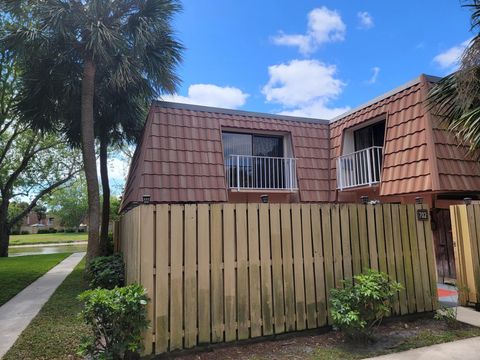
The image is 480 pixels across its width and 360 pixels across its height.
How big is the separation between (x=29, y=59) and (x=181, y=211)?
337 inches

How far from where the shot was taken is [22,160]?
19.7 meters

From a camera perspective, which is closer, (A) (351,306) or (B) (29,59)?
(A) (351,306)

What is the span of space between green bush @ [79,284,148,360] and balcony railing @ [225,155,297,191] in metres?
7.08

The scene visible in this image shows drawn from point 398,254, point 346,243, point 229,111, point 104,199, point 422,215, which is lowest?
point 398,254

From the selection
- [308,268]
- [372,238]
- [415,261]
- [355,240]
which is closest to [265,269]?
[308,268]

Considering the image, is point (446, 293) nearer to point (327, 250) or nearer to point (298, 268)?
point (327, 250)

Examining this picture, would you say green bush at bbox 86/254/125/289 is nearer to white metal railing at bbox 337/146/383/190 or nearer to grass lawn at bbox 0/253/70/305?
grass lawn at bbox 0/253/70/305

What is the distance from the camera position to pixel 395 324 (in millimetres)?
5203

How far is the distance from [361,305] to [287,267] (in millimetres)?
1081

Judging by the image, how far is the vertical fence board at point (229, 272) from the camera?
173 inches

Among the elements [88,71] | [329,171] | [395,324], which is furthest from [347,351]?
[88,71]

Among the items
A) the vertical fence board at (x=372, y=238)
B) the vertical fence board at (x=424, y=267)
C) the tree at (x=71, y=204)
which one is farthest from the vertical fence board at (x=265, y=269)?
the tree at (x=71, y=204)

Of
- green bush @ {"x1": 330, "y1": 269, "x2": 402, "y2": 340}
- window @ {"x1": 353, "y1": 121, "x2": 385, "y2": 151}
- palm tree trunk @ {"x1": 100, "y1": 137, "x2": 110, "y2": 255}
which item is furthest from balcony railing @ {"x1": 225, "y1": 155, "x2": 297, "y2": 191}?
green bush @ {"x1": 330, "y1": 269, "x2": 402, "y2": 340}

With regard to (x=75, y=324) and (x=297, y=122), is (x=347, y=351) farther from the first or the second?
(x=297, y=122)
